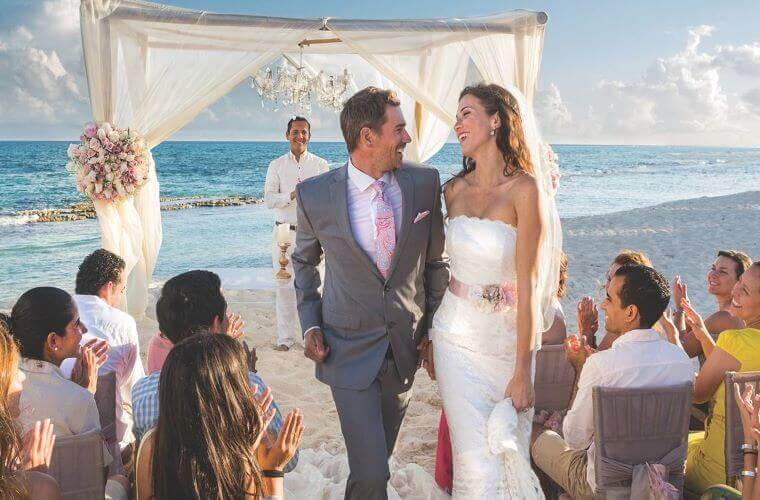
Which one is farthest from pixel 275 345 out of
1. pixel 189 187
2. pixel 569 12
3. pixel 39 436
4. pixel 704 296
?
pixel 569 12

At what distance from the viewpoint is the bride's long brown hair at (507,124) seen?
112 inches

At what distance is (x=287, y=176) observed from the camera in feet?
23.1

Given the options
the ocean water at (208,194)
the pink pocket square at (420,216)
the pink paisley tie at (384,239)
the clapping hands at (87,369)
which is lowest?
the ocean water at (208,194)

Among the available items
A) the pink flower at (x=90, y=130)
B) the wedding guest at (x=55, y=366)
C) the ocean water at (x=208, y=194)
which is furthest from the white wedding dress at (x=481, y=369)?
the ocean water at (x=208, y=194)

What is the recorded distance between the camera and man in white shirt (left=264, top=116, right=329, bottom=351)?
683 centimetres

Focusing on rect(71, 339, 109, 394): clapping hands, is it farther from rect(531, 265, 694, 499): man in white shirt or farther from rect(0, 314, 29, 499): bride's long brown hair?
rect(531, 265, 694, 499): man in white shirt

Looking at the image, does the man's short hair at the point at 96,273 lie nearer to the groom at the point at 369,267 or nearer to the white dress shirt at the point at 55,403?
the white dress shirt at the point at 55,403

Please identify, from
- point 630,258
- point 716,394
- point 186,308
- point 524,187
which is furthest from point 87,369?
point 630,258

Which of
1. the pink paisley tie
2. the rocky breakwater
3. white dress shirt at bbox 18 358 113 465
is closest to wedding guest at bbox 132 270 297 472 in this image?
white dress shirt at bbox 18 358 113 465

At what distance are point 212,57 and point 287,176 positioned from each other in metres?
1.38

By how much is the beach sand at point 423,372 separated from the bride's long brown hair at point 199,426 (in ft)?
6.76

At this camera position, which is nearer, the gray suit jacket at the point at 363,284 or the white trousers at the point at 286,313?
the gray suit jacket at the point at 363,284

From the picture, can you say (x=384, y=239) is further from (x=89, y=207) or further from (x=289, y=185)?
(x=89, y=207)

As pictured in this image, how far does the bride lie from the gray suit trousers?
248 millimetres
